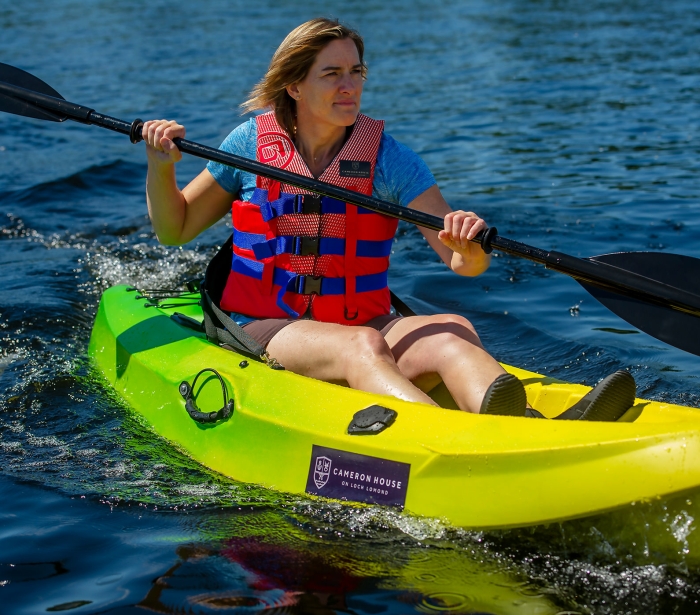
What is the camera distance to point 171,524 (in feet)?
9.62

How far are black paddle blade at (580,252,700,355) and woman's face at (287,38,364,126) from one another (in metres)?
0.99

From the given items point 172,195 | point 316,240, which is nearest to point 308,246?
point 316,240

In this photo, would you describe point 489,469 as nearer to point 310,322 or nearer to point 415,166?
point 310,322

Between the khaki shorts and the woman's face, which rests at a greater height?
the woman's face

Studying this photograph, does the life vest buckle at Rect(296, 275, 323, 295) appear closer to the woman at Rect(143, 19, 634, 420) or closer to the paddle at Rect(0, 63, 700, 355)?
the woman at Rect(143, 19, 634, 420)

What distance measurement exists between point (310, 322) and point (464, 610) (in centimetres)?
120

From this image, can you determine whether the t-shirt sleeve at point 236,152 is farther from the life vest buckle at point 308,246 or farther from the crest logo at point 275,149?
the life vest buckle at point 308,246

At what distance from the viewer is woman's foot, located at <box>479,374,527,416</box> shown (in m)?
2.70

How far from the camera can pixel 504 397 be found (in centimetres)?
271

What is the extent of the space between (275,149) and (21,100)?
4.42ft

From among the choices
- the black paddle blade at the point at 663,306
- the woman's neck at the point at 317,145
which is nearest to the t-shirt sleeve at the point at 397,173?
the woman's neck at the point at 317,145

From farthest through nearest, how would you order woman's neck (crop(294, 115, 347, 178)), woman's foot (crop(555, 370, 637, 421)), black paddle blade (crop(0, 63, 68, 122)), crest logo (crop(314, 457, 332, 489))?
black paddle blade (crop(0, 63, 68, 122)), woman's neck (crop(294, 115, 347, 178)), crest logo (crop(314, 457, 332, 489)), woman's foot (crop(555, 370, 637, 421))

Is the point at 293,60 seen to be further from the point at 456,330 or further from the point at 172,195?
the point at 456,330

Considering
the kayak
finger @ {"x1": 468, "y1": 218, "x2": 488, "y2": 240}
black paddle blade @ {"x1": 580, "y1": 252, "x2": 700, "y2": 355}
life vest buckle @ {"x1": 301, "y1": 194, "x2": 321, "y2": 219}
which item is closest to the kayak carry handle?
the kayak
